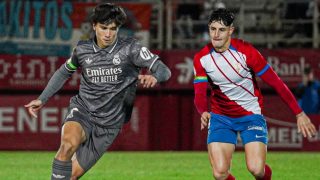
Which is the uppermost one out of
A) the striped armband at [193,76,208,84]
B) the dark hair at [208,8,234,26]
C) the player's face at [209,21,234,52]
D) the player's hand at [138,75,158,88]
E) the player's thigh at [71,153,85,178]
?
the dark hair at [208,8,234,26]

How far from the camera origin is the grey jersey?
880 centimetres

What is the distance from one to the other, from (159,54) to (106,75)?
36.5 ft

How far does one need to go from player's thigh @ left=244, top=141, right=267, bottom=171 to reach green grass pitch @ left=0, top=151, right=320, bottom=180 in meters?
3.44

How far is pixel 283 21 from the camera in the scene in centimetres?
1997

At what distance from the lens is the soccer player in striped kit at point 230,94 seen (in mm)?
9008

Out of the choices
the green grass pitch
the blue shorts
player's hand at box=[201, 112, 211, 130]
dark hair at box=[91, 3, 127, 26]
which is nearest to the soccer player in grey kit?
dark hair at box=[91, 3, 127, 26]

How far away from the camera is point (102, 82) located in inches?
347

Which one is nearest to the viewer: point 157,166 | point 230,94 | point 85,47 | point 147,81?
point 147,81

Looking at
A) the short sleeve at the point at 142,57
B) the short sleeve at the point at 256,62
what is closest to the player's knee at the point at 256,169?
the short sleeve at the point at 256,62

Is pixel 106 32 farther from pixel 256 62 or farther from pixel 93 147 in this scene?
pixel 256 62

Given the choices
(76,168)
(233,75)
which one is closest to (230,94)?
(233,75)

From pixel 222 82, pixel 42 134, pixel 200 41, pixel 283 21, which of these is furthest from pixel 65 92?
pixel 222 82

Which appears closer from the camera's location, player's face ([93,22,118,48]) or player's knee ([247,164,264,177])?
player's face ([93,22,118,48])

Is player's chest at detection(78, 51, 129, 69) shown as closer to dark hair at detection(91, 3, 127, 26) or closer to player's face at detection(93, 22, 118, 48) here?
player's face at detection(93, 22, 118, 48)
